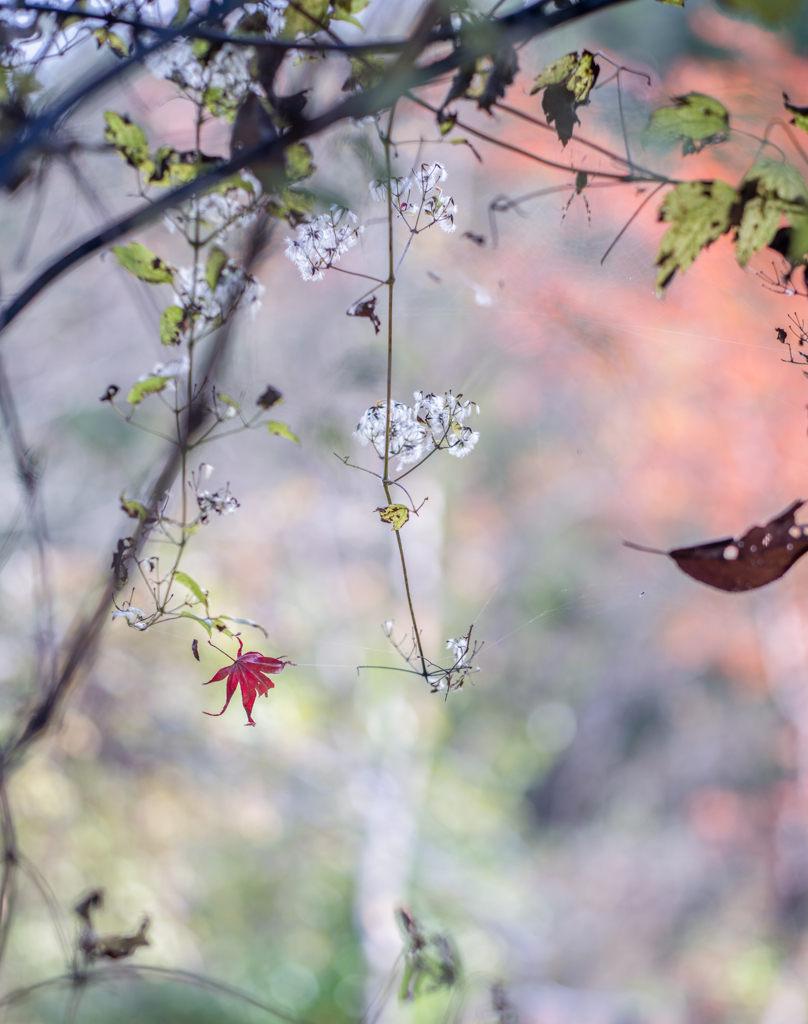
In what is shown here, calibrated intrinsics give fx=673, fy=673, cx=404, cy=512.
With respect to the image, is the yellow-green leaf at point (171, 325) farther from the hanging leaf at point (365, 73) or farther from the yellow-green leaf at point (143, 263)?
the hanging leaf at point (365, 73)

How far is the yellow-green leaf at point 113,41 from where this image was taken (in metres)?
0.29

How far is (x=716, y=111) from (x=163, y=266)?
256 millimetres

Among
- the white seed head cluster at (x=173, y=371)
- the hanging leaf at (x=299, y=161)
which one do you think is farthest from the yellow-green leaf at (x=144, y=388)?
the hanging leaf at (x=299, y=161)

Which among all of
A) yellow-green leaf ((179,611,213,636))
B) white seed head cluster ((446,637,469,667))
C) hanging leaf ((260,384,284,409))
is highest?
hanging leaf ((260,384,284,409))

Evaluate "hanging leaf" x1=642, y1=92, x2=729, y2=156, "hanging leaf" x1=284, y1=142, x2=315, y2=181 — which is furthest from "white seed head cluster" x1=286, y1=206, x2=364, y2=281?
"hanging leaf" x1=642, y1=92, x2=729, y2=156

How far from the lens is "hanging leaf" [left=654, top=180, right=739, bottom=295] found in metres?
0.28

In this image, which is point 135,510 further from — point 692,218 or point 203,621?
point 692,218

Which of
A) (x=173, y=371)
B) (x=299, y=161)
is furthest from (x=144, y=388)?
(x=299, y=161)

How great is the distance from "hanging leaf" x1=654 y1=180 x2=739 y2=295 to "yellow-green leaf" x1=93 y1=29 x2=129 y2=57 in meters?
0.24

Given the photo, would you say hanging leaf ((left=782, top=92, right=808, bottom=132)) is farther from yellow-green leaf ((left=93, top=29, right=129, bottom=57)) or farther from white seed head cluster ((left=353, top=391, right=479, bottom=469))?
yellow-green leaf ((left=93, top=29, right=129, bottom=57))

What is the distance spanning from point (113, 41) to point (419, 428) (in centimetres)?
21

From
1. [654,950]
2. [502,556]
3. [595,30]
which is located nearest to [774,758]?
[654,950]

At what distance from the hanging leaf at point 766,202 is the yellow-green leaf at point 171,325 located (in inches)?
10.1

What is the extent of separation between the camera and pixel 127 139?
306 mm
